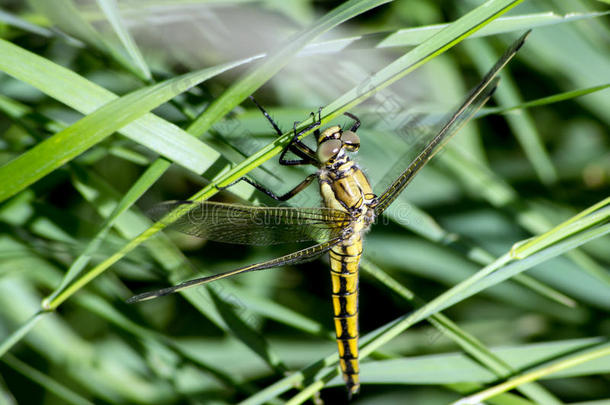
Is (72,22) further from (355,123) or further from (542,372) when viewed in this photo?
(542,372)

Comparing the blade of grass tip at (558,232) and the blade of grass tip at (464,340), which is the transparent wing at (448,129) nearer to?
the blade of grass tip at (464,340)

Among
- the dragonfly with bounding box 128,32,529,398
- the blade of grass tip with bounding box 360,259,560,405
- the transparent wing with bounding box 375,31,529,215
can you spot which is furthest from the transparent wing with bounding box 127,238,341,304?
the transparent wing with bounding box 375,31,529,215

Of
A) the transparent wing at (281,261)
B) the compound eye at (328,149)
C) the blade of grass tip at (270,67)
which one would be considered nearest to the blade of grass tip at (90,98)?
the blade of grass tip at (270,67)

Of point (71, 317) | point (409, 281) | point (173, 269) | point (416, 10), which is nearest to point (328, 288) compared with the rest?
point (409, 281)

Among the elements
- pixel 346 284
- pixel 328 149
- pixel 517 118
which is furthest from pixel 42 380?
pixel 517 118

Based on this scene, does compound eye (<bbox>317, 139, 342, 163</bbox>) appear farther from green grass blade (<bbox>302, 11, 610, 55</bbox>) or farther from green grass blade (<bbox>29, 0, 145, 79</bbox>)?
green grass blade (<bbox>29, 0, 145, 79</bbox>)
